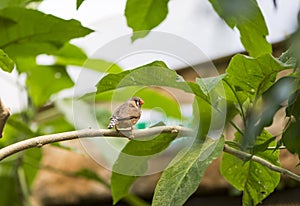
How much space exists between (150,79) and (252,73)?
0.09 m

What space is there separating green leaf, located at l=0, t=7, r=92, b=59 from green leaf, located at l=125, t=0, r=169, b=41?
6 centimetres

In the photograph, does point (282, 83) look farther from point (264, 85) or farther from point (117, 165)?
point (117, 165)

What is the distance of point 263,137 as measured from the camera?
23.9 inches

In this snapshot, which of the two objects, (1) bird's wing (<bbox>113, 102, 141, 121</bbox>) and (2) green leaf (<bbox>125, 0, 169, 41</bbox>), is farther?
(2) green leaf (<bbox>125, 0, 169, 41</bbox>)

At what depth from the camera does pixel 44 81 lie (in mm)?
1179

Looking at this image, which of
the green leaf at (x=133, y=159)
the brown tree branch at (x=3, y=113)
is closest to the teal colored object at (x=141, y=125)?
the green leaf at (x=133, y=159)

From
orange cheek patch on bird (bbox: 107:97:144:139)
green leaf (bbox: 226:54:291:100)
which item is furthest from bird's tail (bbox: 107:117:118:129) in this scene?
green leaf (bbox: 226:54:291:100)

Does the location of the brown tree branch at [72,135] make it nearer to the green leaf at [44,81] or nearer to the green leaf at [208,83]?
the green leaf at [208,83]

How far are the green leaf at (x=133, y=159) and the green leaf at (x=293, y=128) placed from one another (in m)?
0.14

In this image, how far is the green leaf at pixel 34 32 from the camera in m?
0.73

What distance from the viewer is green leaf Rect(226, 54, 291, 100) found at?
Answer: 519mm

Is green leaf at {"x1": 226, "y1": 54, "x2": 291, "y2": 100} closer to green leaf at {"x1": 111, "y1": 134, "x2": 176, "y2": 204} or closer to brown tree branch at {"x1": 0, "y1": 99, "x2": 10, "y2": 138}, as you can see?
green leaf at {"x1": 111, "y1": 134, "x2": 176, "y2": 204}

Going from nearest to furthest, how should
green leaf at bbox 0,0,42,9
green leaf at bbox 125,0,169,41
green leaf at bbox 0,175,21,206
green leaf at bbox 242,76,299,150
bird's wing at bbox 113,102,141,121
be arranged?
green leaf at bbox 242,76,299,150
bird's wing at bbox 113,102,141,121
green leaf at bbox 125,0,169,41
green leaf at bbox 0,0,42,9
green leaf at bbox 0,175,21,206

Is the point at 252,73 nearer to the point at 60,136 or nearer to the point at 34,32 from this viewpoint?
the point at 60,136
